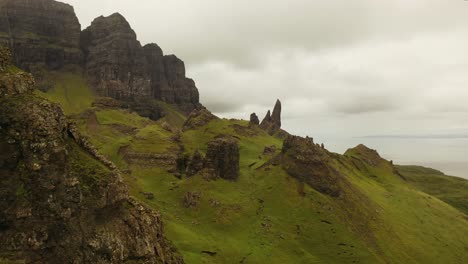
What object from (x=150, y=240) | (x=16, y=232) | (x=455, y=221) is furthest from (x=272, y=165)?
(x=16, y=232)

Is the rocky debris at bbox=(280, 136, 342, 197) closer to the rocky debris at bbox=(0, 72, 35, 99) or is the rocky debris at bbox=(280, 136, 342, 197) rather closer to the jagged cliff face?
the jagged cliff face

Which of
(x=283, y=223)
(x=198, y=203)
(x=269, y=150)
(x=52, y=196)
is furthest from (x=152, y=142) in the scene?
(x=52, y=196)

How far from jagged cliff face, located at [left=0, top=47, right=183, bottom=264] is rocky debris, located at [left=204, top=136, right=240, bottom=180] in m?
81.9

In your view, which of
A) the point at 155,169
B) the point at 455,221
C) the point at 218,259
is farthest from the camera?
the point at 455,221

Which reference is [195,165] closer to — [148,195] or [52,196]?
[148,195]

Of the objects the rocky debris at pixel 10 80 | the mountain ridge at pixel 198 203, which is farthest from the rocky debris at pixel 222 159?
the rocky debris at pixel 10 80

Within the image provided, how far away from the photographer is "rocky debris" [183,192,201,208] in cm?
11820

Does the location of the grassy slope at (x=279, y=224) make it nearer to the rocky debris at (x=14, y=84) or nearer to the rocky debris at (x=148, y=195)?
the rocky debris at (x=148, y=195)

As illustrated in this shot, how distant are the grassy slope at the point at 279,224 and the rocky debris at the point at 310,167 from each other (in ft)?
11.6

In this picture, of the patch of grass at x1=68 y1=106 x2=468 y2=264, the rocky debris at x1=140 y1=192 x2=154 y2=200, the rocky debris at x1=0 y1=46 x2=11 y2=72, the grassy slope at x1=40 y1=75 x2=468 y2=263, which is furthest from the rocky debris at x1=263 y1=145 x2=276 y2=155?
the rocky debris at x1=0 y1=46 x2=11 y2=72

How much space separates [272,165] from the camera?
476 feet

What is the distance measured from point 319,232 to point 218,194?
32774mm

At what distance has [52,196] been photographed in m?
45.7

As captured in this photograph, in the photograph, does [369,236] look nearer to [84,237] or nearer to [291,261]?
[291,261]
